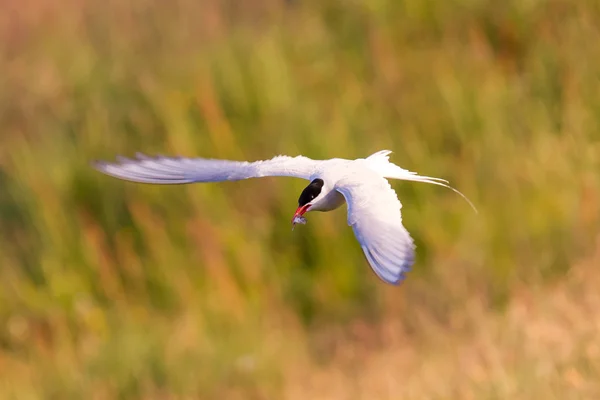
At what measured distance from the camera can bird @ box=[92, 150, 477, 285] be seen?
1053mm

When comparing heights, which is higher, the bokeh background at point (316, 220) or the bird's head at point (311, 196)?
the bokeh background at point (316, 220)

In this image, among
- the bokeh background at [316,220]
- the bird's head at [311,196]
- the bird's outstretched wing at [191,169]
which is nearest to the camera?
the bird's head at [311,196]

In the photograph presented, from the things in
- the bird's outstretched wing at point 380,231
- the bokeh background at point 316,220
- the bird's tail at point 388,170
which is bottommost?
the bird's outstretched wing at point 380,231

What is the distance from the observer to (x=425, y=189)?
3.69 metres

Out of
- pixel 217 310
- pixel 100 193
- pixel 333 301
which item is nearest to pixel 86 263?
pixel 100 193

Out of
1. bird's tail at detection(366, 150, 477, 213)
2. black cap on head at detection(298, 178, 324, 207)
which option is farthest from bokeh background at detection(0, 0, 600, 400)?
black cap on head at detection(298, 178, 324, 207)

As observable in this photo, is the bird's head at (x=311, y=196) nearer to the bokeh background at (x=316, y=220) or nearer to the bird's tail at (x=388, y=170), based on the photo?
the bird's tail at (x=388, y=170)

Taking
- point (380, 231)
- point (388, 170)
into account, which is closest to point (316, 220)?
point (388, 170)

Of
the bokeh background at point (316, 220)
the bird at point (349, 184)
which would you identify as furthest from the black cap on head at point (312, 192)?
the bokeh background at point (316, 220)

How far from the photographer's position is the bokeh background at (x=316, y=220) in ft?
10.9

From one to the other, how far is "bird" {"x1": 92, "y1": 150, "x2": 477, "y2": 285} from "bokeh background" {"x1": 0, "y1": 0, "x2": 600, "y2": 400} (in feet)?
4.59

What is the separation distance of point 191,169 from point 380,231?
16.6 inches

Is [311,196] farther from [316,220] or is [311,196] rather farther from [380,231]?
[316,220]

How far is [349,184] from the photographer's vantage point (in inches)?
46.3
